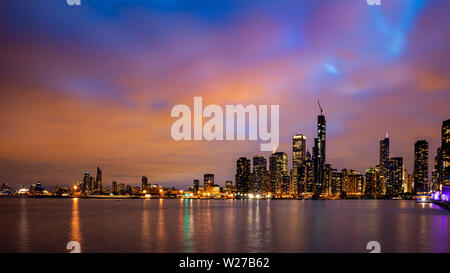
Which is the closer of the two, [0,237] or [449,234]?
[0,237]

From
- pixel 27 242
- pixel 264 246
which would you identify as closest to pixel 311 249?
pixel 264 246

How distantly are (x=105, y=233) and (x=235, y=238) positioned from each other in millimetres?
18965

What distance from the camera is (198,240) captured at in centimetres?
4438

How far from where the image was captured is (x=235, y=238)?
47.3 m
